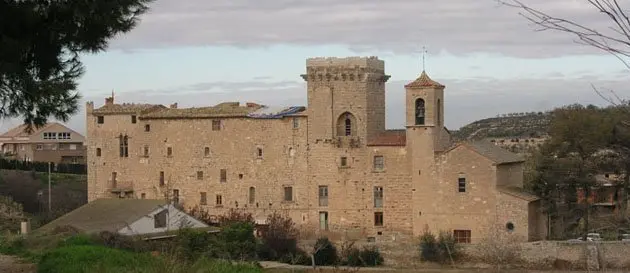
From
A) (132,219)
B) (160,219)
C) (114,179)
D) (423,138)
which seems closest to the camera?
(132,219)

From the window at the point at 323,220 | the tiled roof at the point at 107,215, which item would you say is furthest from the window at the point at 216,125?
the window at the point at 323,220

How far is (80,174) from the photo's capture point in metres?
68.9

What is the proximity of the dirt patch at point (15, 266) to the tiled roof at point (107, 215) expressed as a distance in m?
13.1

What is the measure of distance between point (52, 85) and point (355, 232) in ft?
92.5

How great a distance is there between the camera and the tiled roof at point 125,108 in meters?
50.1

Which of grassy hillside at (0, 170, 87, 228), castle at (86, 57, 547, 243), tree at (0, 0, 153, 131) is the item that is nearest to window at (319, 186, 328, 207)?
castle at (86, 57, 547, 243)

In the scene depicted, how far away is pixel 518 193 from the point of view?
135ft

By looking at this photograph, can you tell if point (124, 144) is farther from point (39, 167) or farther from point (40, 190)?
point (39, 167)

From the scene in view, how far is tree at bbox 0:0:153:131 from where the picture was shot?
17.1 metres

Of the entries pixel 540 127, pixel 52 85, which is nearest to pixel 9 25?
pixel 52 85

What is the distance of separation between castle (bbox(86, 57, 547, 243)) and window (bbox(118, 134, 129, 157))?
5cm

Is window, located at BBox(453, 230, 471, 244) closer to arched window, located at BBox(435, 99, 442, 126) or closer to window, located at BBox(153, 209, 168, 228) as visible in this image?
arched window, located at BBox(435, 99, 442, 126)

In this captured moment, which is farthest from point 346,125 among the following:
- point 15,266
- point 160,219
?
point 15,266

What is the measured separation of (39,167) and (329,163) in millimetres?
29838
